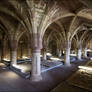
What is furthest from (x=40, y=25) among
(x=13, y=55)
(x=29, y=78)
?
(x=13, y=55)

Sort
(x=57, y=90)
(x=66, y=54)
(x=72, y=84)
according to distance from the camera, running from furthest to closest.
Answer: (x=66, y=54)
(x=72, y=84)
(x=57, y=90)

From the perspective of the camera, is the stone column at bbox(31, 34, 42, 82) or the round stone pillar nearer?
the stone column at bbox(31, 34, 42, 82)

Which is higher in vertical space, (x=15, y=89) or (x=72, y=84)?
(x=72, y=84)

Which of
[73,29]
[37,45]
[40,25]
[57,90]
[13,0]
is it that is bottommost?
[57,90]

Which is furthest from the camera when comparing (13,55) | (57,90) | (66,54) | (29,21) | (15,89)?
(66,54)

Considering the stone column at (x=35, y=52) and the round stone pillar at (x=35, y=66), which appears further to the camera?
the round stone pillar at (x=35, y=66)

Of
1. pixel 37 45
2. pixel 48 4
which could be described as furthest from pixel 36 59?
pixel 48 4

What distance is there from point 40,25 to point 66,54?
7.75m

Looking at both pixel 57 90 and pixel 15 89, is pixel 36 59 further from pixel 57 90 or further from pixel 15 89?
pixel 57 90

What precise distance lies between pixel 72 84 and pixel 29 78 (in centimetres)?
423

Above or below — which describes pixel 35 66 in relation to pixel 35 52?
below

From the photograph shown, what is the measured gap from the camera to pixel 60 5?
724 centimetres

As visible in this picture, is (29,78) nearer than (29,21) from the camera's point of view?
No

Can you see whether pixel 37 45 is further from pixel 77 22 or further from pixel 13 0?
pixel 77 22
